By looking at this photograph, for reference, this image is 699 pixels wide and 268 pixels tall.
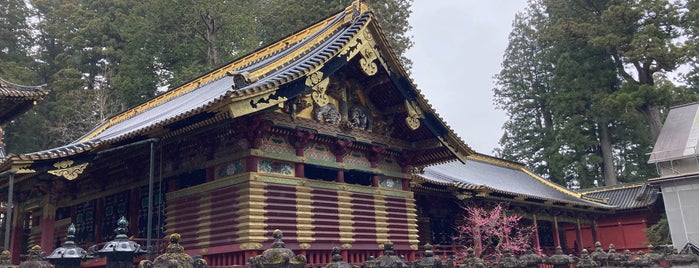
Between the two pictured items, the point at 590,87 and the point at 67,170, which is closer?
the point at 67,170

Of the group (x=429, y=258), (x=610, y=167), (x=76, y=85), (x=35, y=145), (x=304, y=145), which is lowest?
(x=429, y=258)

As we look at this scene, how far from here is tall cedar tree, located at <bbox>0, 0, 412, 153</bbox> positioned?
123ft

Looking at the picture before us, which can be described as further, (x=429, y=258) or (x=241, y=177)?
(x=241, y=177)

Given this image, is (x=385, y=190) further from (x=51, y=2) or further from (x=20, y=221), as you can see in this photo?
(x=51, y=2)

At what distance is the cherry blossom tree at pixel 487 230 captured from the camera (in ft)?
72.5

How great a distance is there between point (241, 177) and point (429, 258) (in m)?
5.00

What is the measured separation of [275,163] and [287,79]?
85.3 inches

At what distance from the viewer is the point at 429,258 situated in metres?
9.91

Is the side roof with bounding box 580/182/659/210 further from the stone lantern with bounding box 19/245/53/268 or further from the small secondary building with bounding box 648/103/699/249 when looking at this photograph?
the stone lantern with bounding box 19/245/53/268

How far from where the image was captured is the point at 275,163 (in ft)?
44.3

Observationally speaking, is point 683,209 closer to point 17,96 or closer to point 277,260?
point 277,260

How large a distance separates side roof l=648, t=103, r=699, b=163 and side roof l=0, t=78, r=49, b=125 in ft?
101

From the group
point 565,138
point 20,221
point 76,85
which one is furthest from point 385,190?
point 565,138

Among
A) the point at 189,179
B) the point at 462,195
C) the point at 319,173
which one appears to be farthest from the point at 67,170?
the point at 462,195
